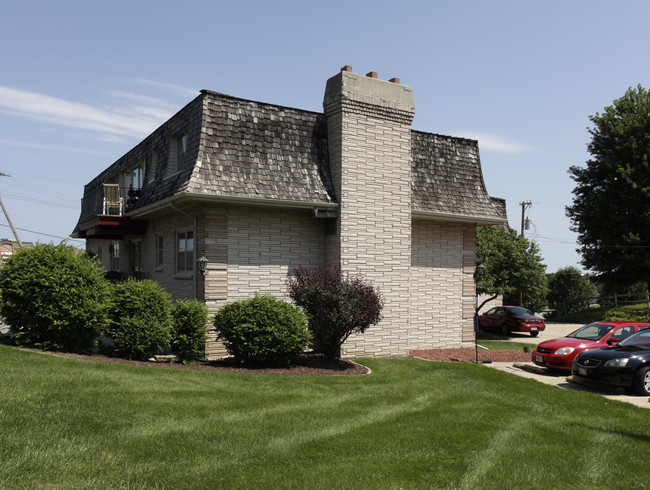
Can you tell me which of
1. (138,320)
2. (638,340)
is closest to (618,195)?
(638,340)

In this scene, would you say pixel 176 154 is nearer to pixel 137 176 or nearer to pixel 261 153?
pixel 261 153

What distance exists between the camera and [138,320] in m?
11.3

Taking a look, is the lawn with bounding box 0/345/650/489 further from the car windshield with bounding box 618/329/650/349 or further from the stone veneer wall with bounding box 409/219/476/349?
the stone veneer wall with bounding box 409/219/476/349

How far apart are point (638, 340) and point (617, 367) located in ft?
6.77

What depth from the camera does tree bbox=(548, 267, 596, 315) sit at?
1615 inches

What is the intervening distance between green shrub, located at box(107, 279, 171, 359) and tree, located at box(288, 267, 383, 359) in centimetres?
303

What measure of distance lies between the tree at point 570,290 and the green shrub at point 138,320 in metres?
36.2

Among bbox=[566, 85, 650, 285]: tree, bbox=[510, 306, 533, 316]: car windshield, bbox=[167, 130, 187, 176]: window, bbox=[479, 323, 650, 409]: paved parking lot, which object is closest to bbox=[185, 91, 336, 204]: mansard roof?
bbox=[167, 130, 187, 176]: window

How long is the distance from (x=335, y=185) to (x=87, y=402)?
9.08 meters

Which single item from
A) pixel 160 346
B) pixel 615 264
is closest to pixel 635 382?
pixel 160 346

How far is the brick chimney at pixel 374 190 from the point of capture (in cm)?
1439

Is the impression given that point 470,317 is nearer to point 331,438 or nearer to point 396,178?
point 396,178

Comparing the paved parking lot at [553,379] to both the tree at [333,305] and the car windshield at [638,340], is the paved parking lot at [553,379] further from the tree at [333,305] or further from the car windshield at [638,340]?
the tree at [333,305]

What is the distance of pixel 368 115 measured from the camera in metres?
14.7
